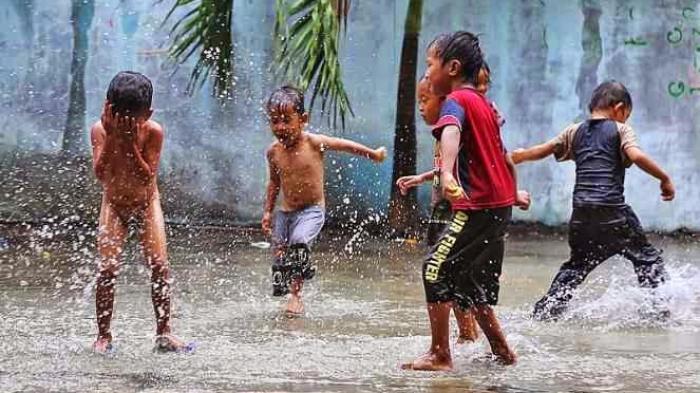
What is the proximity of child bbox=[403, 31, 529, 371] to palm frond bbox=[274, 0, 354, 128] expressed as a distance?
4109mm

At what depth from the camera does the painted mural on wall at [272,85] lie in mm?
9539

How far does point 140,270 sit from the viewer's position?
23.5 feet

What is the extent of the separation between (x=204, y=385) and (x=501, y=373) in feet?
3.58

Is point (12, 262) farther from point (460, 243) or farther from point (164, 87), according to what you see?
point (460, 243)

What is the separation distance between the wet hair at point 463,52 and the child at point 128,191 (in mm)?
1231

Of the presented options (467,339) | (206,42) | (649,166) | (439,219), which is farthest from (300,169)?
(206,42)

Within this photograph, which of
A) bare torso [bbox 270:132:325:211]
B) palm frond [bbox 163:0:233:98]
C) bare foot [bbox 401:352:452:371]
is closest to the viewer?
bare foot [bbox 401:352:452:371]

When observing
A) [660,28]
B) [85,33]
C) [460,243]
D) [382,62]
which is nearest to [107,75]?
[85,33]

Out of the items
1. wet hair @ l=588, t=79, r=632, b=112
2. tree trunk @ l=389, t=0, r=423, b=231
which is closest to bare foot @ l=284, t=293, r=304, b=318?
wet hair @ l=588, t=79, r=632, b=112

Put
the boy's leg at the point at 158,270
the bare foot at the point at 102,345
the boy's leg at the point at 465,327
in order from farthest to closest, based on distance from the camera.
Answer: the boy's leg at the point at 465,327
the boy's leg at the point at 158,270
the bare foot at the point at 102,345

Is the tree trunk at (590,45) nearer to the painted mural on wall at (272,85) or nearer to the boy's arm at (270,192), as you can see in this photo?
the painted mural on wall at (272,85)

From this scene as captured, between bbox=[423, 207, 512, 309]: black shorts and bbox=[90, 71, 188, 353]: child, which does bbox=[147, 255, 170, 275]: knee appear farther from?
bbox=[423, 207, 512, 309]: black shorts

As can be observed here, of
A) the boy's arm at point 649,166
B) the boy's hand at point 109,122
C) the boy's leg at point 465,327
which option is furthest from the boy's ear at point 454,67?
the boy's arm at point 649,166

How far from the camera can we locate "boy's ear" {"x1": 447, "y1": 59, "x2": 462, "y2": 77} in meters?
4.27
